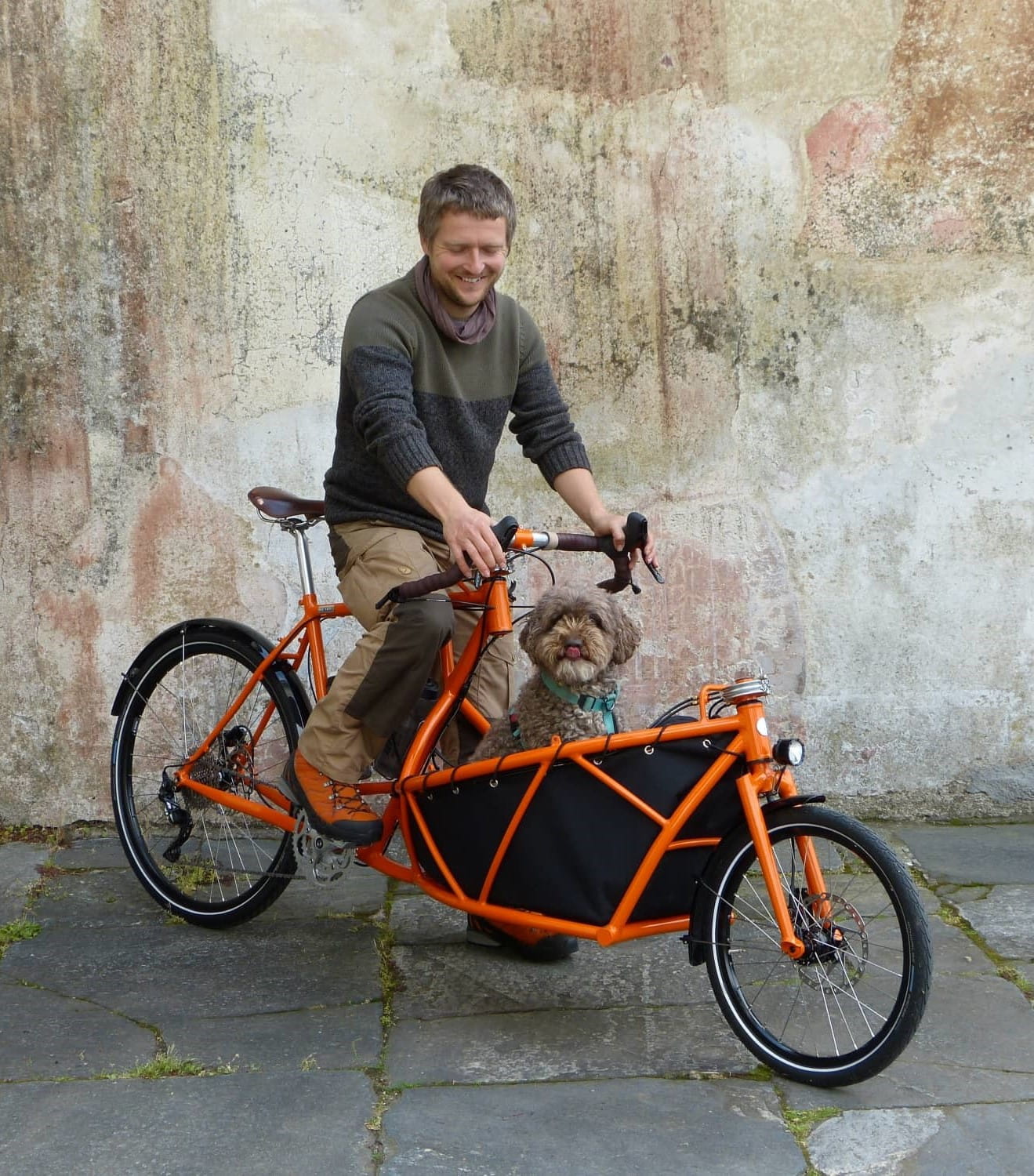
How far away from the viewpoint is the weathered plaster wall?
4.58 meters

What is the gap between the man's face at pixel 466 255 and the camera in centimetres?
331

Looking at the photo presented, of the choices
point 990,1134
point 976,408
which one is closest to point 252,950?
point 990,1134

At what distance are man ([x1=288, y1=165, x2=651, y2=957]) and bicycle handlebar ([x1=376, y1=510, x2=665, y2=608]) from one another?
0.04m

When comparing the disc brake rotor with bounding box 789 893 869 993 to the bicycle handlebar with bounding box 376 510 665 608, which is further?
the bicycle handlebar with bounding box 376 510 665 608

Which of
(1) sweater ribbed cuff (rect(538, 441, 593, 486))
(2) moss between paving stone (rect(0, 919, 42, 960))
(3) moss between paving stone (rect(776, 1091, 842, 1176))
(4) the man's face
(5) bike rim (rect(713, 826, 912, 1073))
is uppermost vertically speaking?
(4) the man's face

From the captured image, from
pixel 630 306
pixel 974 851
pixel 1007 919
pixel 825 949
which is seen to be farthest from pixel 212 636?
pixel 974 851

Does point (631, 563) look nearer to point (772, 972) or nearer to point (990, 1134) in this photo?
point (772, 972)

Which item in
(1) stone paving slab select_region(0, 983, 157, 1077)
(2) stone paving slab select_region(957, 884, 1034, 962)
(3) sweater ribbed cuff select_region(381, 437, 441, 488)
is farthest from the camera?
(2) stone paving slab select_region(957, 884, 1034, 962)

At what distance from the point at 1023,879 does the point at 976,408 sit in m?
1.64

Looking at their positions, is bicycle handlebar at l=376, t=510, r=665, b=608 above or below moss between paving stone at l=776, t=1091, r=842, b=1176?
above

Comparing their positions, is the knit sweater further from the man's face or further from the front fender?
the front fender

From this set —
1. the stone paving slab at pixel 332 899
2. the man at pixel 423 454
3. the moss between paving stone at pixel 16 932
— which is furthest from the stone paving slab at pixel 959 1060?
the moss between paving stone at pixel 16 932

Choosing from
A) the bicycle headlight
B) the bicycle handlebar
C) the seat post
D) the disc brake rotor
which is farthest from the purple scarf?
the disc brake rotor

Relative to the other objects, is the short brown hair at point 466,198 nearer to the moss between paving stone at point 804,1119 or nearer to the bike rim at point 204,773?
the bike rim at point 204,773
